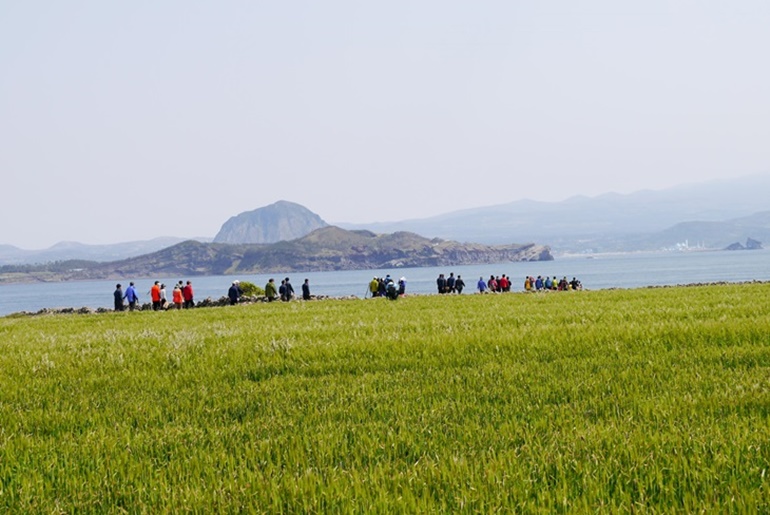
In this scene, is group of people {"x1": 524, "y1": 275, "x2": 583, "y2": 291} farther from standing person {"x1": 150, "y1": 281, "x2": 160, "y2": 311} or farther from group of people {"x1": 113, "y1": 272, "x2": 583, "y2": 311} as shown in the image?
standing person {"x1": 150, "y1": 281, "x2": 160, "y2": 311}

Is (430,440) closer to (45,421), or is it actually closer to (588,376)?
(588,376)

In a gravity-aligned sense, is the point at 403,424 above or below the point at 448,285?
above

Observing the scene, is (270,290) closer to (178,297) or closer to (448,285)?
(178,297)

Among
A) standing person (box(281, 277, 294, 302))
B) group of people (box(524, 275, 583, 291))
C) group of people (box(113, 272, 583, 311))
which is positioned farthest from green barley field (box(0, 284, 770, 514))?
group of people (box(524, 275, 583, 291))

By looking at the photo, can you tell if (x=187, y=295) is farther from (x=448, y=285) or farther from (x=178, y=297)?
(x=448, y=285)

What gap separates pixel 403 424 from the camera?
24.2 ft

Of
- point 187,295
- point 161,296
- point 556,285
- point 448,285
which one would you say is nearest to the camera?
point 161,296

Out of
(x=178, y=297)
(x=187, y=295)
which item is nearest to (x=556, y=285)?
(x=187, y=295)

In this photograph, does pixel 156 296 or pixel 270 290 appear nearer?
pixel 156 296

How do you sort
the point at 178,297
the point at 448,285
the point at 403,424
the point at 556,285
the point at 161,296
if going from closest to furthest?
the point at 403,424 < the point at 178,297 < the point at 161,296 < the point at 556,285 < the point at 448,285

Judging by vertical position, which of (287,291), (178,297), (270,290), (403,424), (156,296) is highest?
(403,424)

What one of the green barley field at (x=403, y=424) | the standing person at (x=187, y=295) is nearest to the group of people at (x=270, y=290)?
the standing person at (x=187, y=295)

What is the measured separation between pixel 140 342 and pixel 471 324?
7811mm

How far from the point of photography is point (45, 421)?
8.69 metres
